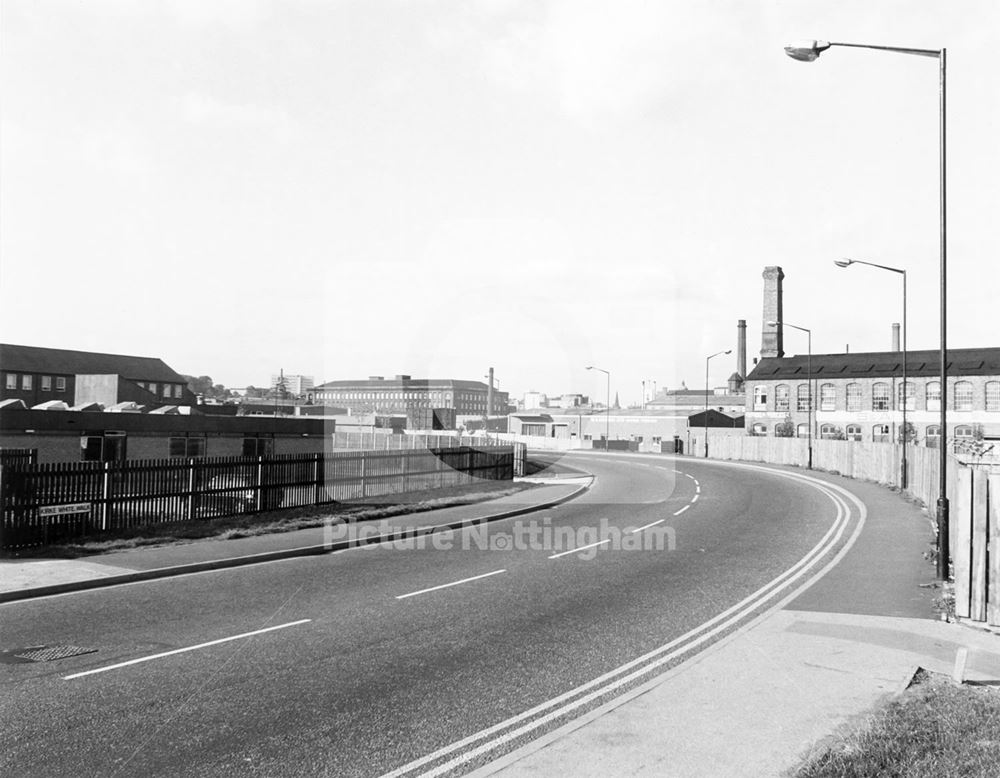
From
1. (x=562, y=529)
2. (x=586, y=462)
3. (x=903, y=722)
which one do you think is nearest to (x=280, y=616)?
(x=903, y=722)

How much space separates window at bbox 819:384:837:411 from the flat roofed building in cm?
10

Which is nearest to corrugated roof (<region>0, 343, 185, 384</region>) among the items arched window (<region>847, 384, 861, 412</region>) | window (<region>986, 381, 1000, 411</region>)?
arched window (<region>847, 384, 861, 412</region>)

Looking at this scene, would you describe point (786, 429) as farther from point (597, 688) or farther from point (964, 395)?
point (597, 688)

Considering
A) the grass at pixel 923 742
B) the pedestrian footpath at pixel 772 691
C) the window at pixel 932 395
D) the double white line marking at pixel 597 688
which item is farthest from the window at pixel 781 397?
the grass at pixel 923 742

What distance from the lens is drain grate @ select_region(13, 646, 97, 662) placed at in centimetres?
930

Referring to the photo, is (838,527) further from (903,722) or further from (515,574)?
(903,722)

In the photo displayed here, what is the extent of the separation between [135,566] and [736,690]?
1135cm

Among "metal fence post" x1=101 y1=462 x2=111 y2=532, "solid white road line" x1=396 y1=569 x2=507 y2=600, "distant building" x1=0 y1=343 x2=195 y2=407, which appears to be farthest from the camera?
"distant building" x1=0 y1=343 x2=195 y2=407

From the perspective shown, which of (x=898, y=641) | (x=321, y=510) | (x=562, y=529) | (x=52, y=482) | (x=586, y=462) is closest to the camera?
(x=898, y=641)

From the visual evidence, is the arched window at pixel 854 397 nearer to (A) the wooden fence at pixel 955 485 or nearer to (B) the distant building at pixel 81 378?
(A) the wooden fence at pixel 955 485

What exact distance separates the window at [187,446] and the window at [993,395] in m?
66.9

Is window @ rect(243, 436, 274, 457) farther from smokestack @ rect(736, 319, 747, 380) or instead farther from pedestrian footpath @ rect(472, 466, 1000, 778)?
smokestack @ rect(736, 319, 747, 380)

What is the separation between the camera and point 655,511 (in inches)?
1018

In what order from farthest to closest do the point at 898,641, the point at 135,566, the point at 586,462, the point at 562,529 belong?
the point at 586,462 < the point at 562,529 < the point at 135,566 < the point at 898,641
